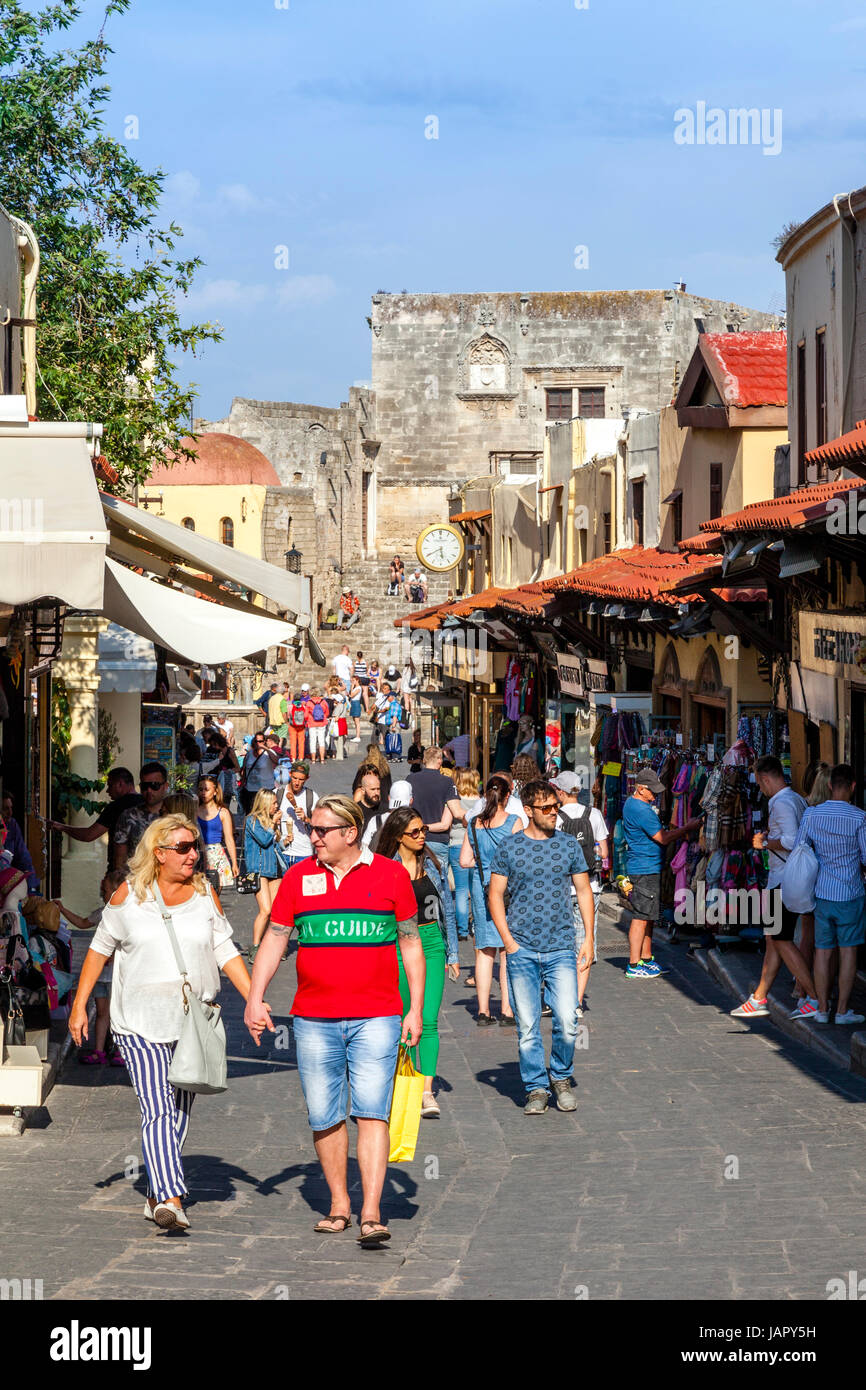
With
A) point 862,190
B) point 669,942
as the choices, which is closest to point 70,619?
point 669,942

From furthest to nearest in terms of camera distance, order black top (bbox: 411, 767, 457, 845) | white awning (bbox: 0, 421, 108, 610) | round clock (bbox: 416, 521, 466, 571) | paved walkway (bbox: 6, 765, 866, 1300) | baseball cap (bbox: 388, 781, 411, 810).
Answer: round clock (bbox: 416, 521, 466, 571) → black top (bbox: 411, 767, 457, 845) → baseball cap (bbox: 388, 781, 411, 810) → white awning (bbox: 0, 421, 108, 610) → paved walkway (bbox: 6, 765, 866, 1300)

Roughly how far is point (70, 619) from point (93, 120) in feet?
29.9

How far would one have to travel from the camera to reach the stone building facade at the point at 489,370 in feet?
195

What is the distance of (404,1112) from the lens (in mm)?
6840

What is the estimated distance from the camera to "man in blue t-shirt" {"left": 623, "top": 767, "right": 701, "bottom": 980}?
43.8 feet

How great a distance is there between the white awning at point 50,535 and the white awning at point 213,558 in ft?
4.76

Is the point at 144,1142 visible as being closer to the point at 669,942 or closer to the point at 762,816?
the point at 762,816

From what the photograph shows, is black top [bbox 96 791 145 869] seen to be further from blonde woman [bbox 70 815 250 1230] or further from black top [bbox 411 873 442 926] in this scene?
blonde woman [bbox 70 815 250 1230]

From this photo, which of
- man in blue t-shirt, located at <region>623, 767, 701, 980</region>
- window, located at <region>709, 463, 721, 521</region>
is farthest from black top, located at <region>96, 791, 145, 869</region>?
window, located at <region>709, 463, 721, 521</region>

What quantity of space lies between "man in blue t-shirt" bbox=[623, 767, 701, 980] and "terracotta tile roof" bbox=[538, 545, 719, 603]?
254cm

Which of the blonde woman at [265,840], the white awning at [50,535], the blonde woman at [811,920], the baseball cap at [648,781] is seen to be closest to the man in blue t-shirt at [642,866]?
the baseball cap at [648,781]

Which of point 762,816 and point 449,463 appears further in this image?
point 449,463

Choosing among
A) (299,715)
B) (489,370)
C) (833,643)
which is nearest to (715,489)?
(833,643)
